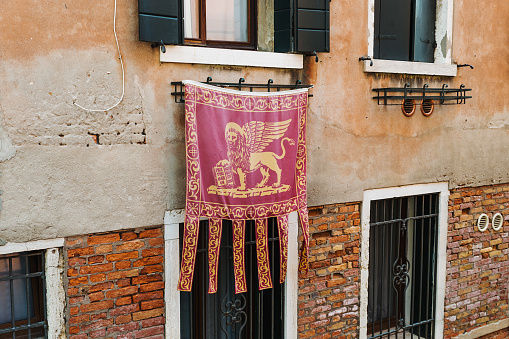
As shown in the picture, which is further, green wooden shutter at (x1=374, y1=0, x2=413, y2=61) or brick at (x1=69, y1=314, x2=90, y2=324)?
green wooden shutter at (x1=374, y1=0, x2=413, y2=61)

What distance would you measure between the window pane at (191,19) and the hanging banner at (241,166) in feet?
2.00

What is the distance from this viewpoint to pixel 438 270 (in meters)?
5.88

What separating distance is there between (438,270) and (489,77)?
2208 mm

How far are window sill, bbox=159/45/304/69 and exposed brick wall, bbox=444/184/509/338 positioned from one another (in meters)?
2.56

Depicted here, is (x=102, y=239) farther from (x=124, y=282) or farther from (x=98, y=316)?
(x=98, y=316)

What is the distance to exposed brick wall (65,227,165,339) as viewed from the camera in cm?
392

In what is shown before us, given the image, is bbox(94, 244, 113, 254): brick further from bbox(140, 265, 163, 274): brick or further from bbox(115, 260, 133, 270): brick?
bbox(140, 265, 163, 274): brick

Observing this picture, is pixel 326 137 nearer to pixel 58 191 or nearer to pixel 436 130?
pixel 436 130

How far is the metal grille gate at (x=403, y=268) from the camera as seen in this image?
5672mm

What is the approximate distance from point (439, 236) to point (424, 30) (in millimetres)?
2199

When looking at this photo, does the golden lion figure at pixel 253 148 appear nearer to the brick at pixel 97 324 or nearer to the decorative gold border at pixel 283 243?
the decorative gold border at pixel 283 243

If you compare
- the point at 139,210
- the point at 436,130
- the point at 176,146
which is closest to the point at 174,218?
the point at 139,210

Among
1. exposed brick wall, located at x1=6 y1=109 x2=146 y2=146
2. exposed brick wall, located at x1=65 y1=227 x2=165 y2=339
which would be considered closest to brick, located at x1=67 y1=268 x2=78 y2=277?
exposed brick wall, located at x1=65 y1=227 x2=165 y2=339

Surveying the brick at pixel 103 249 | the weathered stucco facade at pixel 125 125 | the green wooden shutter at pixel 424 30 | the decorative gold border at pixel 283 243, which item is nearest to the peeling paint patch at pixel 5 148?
the weathered stucco facade at pixel 125 125
